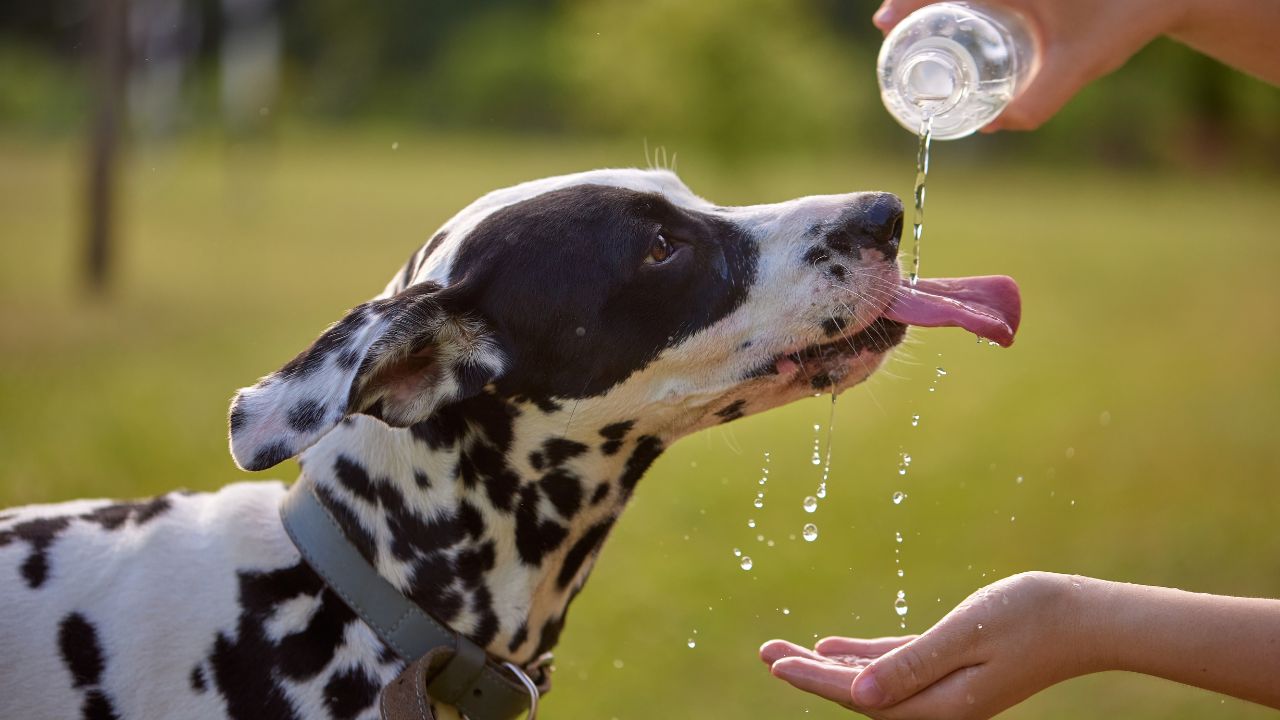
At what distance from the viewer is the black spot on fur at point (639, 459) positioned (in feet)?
9.89

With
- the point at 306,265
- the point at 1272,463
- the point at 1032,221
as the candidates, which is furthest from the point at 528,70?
the point at 1272,463

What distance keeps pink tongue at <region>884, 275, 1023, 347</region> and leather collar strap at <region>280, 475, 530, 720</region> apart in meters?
1.27

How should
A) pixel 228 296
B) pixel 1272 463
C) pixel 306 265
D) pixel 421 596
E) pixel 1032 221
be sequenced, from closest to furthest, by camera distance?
pixel 421 596
pixel 1272 463
pixel 228 296
pixel 306 265
pixel 1032 221

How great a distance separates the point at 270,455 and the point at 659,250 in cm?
104

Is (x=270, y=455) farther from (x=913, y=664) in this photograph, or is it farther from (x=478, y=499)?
(x=913, y=664)

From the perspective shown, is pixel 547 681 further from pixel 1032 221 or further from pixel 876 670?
pixel 1032 221

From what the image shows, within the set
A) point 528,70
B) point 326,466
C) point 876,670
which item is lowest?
point 876,670

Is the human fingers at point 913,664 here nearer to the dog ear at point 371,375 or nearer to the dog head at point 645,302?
the dog head at point 645,302

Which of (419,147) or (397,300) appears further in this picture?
(419,147)

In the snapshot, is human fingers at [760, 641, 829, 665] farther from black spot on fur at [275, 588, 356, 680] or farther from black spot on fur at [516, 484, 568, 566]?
black spot on fur at [275, 588, 356, 680]

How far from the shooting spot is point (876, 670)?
101 inches

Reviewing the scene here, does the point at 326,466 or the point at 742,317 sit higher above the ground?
the point at 742,317

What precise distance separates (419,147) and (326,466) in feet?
114

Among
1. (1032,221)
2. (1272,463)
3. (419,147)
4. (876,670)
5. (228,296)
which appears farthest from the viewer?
(419,147)
